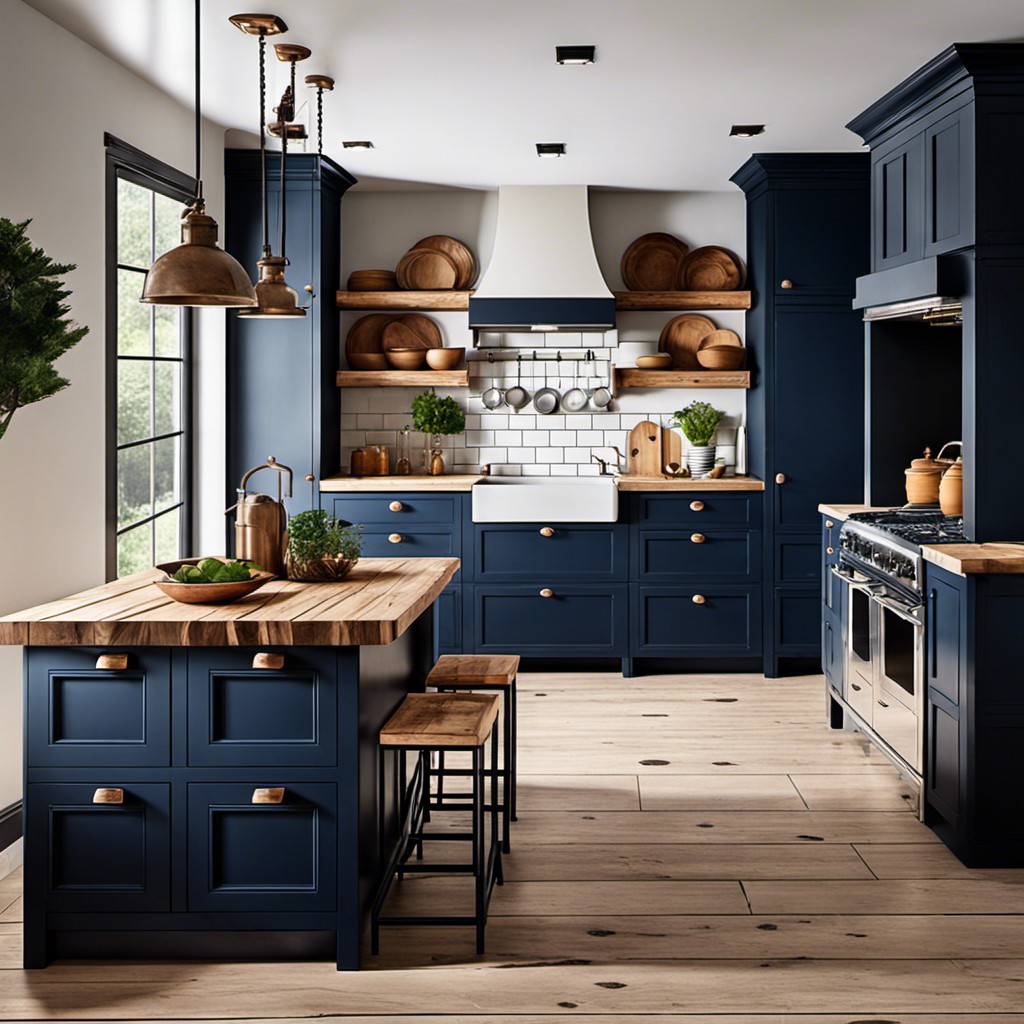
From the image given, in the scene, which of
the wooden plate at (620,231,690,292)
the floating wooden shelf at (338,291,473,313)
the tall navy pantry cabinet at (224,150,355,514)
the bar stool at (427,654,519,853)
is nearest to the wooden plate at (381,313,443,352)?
the floating wooden shelf at (338,291,473,313)

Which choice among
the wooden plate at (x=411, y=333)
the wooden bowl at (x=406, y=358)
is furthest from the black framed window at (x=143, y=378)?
the wooden plate at (x=411, y=333)

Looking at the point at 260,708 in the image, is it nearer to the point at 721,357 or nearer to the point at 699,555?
the point at 699,555

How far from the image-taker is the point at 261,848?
3.00 metres

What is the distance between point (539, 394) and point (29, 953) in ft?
15.4

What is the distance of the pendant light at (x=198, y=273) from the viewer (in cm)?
299

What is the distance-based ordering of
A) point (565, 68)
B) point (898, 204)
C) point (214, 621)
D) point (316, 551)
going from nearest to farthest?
point (214, 621)
point (316, 551)
point (565, 68)
point (898, 204)

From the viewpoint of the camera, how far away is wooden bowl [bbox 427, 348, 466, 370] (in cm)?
682

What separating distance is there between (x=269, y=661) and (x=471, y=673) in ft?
3.33

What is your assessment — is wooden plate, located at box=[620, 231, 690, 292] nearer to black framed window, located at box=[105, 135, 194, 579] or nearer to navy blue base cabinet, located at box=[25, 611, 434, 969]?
black framed window, located at box=[105, 135, 194, 579]

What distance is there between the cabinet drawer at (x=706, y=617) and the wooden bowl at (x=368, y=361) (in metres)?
2.01

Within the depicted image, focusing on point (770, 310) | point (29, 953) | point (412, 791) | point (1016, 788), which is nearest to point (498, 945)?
point (412, 791)

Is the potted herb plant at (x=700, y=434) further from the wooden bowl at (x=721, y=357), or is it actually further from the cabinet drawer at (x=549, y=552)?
the cabinet drawer at (x=549, y=552)

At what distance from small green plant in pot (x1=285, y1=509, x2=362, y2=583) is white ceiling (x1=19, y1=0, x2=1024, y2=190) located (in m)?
1.72

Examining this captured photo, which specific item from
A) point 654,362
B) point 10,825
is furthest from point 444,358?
point 10,825
